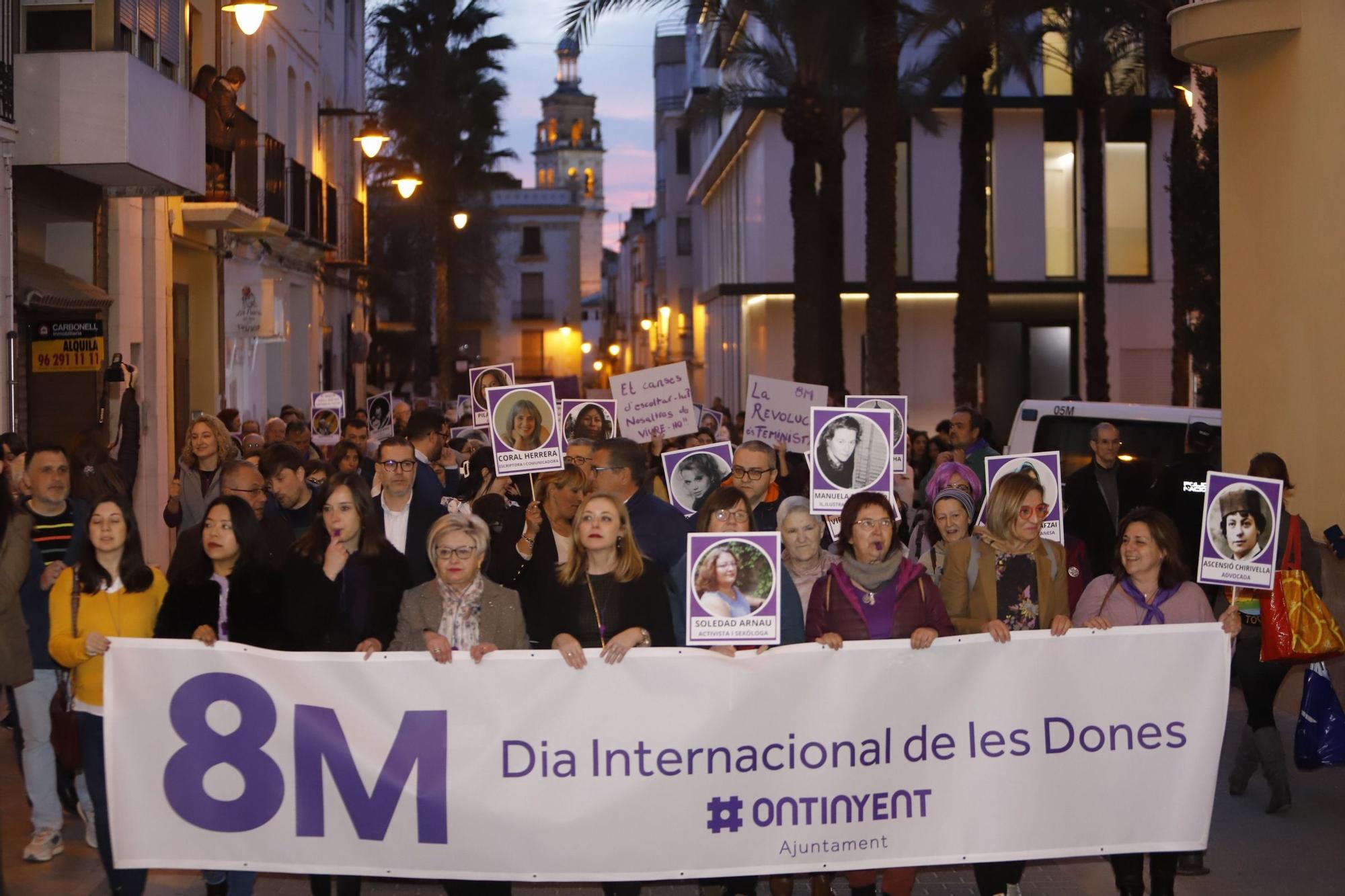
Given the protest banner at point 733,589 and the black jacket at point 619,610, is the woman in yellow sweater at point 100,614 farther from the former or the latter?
the protest banner at point 733,589

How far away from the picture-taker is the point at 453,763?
6.69m

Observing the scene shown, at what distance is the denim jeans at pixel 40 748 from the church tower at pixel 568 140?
14936cm

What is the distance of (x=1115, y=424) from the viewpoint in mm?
15680

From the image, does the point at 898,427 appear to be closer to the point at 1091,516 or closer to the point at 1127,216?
the point at 1091,516

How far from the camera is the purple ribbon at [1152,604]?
24.1 ft

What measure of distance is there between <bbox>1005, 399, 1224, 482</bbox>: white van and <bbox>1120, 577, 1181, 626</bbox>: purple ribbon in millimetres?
7340

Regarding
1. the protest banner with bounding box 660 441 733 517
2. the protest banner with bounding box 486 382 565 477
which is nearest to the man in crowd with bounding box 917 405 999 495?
the protest banner with bounding box 660 441 733 517

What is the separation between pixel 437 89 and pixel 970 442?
32883 mm

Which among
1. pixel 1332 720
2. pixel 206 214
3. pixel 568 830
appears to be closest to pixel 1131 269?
pixel 206 214

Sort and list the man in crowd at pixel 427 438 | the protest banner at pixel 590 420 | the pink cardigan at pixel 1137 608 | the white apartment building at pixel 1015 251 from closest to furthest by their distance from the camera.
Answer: the pink cardigan at pixel 1137 608 < the man in crowd at pixel 427 438 < the protest banner at pixel 590 420 < the white apartment building at pixel 1015 251

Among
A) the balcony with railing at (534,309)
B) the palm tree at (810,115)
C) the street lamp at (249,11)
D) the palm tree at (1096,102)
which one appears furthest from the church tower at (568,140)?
the street lamp at (249,11)

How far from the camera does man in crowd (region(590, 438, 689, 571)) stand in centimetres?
841

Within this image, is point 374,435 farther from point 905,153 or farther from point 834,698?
point 905,153

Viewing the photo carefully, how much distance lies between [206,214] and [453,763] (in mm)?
17814
